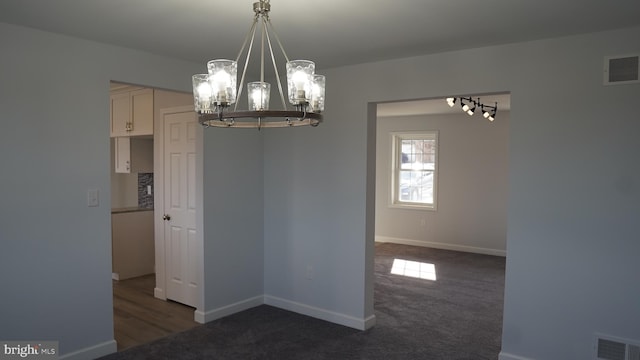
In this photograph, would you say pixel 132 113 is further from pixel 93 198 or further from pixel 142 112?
pixel 93 198

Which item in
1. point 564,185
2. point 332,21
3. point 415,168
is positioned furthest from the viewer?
point 415,168

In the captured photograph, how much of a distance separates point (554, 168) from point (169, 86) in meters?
3.06

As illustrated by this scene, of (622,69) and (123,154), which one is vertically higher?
(622,69)

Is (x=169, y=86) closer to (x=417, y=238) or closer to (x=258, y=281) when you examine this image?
(x=258, y=281)

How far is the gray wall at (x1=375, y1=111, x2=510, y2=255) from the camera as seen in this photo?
288 inches

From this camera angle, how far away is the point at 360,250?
13.1ft

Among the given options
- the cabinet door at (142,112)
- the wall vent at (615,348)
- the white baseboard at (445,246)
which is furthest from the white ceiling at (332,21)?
the white baseboard at (445,246)

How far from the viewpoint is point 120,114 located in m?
5.50

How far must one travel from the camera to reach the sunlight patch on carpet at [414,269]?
603 cm

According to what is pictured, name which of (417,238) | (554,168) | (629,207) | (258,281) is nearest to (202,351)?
(258,281)

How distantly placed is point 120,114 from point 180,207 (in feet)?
5.67

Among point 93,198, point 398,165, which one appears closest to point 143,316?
point 93,198

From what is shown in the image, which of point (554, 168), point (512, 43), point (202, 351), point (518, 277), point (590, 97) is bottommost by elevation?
point (202, 351)

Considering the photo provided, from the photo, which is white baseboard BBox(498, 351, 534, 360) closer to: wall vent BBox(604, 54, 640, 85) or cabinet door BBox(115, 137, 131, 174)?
wall vent BBox(604, 54, 640, 85)
